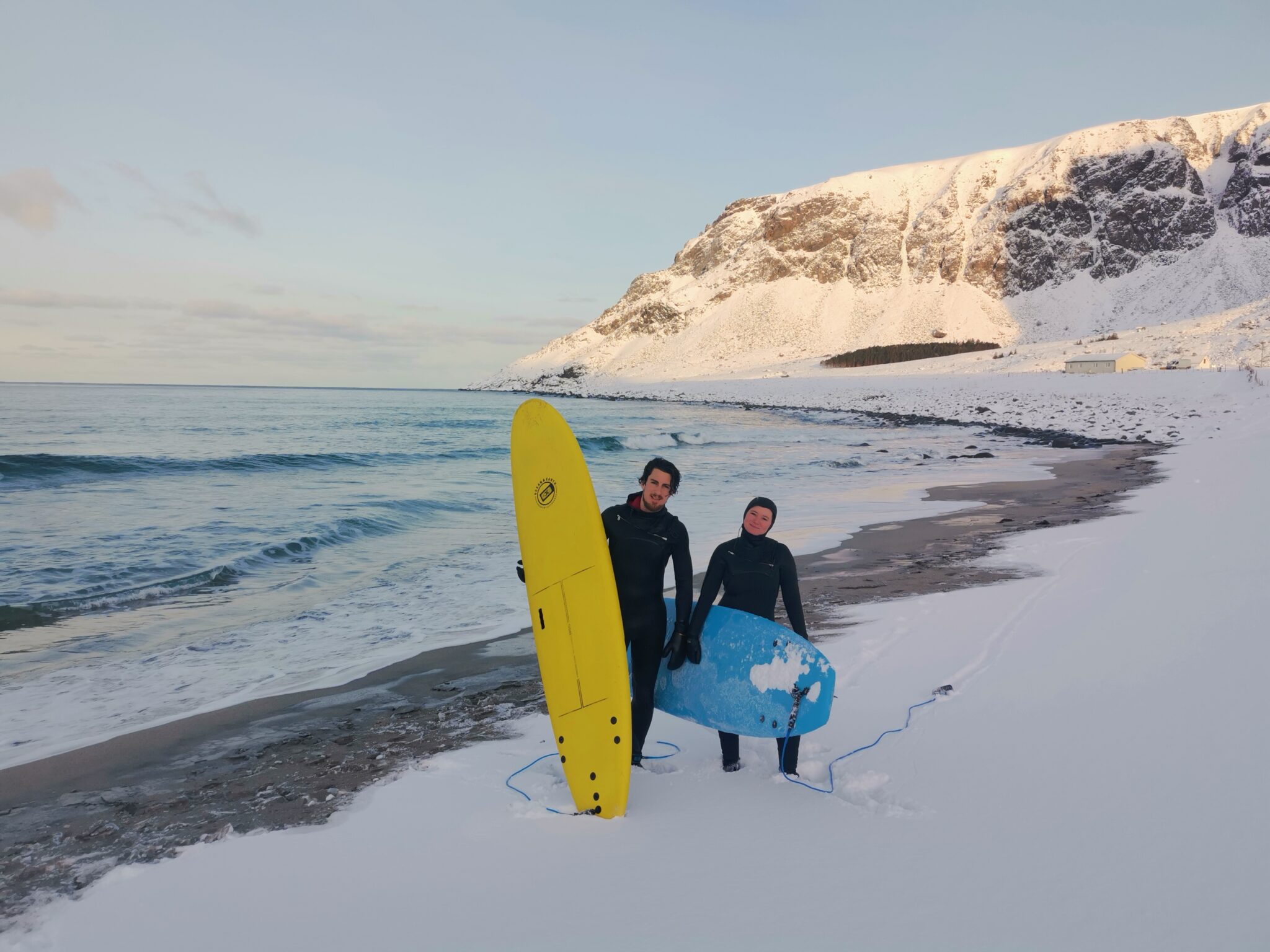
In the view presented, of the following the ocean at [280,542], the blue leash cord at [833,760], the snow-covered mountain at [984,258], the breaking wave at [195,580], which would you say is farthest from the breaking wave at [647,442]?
the snow-covered mountain at [984,258]

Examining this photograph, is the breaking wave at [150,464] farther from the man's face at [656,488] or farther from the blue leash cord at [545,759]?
the man's face at [656,488]

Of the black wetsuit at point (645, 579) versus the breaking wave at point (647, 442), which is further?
the breaking wave at point (647, 442)

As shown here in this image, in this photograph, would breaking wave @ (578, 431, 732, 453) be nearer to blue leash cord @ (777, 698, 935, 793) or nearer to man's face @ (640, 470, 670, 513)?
blue leash cord @ (777, 698, 935, 793)

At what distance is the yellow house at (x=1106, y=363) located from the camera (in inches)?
1848

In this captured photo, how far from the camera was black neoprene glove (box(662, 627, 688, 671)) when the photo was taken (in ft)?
12.8

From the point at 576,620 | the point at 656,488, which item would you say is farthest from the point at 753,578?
the point at 576,620

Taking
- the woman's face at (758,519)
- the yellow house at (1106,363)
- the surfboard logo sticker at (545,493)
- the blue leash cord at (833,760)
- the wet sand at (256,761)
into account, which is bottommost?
the wet sand at (256,761)

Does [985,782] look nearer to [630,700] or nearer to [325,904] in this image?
[630,700]

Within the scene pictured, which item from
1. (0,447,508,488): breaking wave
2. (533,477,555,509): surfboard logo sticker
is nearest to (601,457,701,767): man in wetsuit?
(533,477,555,509): surfboard logo sticker

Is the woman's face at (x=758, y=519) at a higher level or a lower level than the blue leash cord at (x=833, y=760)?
higher

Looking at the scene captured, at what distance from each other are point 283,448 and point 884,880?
31.2m

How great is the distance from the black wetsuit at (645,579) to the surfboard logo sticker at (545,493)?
55 cm

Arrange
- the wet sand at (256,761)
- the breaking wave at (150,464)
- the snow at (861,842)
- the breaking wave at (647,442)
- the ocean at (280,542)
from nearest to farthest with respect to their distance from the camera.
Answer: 1. the snow at (861,842)
2. the wet sand at (256,761)
3. the ocean at (280,542)
4. the breaking wave at (150,464)
5. the breaking wave at (647,442)

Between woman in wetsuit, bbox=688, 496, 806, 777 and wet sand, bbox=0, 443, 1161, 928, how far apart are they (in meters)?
1.72
